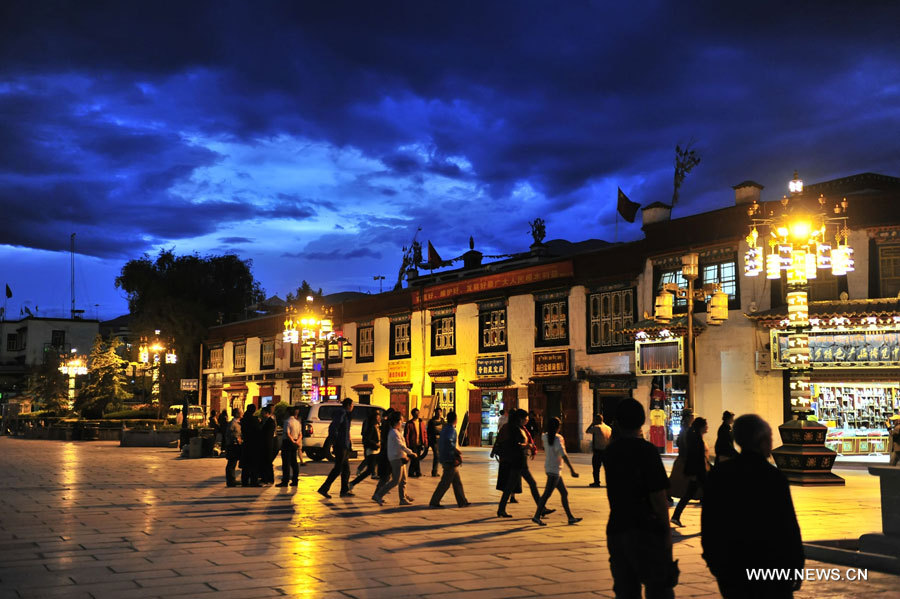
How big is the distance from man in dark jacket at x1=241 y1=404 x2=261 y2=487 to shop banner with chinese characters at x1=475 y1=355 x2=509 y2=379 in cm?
1908

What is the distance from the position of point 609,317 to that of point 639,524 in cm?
2822

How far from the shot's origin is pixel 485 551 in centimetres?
1066

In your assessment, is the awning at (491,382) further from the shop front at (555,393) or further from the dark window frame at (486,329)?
the shop front at (555,393)

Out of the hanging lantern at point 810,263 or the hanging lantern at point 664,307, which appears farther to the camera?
the hanging lantern at point 664,307

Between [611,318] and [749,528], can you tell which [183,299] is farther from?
[749,528]

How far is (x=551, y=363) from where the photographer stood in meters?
35.2

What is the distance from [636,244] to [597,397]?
5.87m

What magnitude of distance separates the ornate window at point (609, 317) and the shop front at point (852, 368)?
19.6ft

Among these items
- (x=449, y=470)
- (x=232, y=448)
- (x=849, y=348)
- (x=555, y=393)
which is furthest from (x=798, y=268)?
(x=555, y=393)

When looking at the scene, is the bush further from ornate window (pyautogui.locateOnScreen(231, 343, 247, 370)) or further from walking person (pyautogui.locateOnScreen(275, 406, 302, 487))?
walking person (pyautogui.locateOnScreen(275, 406, 302, 487))

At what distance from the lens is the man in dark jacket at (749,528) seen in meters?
4.80

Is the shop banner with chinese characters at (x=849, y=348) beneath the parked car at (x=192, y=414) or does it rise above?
above

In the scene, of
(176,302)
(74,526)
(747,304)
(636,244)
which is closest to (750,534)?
(74,526)

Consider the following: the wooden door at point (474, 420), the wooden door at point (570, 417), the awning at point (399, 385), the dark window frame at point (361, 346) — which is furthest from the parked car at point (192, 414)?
the wooden door at point (570, 417)
